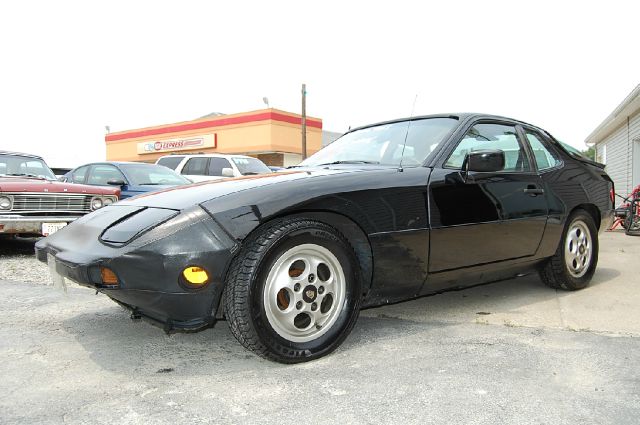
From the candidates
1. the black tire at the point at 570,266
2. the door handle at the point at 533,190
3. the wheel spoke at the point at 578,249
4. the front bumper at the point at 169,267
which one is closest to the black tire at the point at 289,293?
the front bumper at the point at 169,267

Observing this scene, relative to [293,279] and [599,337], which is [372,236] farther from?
[599,337]

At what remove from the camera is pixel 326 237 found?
271cm

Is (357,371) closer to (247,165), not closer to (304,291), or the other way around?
(304,291)

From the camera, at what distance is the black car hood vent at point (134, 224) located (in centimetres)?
253

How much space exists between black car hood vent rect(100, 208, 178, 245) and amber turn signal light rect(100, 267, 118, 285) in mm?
150

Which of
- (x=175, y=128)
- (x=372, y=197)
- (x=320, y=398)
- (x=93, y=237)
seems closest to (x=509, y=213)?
(x=372, y=197)

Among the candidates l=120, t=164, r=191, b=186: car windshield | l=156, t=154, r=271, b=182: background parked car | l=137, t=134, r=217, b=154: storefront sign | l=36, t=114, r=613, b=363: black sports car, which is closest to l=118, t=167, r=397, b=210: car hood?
l=36, t=114, r=613, b=363: black sports car

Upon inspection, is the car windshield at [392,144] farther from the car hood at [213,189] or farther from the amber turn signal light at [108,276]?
the amber turn signal light at [108,276]

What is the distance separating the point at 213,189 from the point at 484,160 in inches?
66.4

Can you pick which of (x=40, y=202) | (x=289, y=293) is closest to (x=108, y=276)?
(x=289, y=293)

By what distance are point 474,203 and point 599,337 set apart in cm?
109

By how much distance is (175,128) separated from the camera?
32219 millimetres

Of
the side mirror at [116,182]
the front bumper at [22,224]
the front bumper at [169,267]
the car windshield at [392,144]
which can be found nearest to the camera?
the front bumper at [169,267]

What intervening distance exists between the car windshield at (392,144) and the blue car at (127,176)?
16.5 ft
